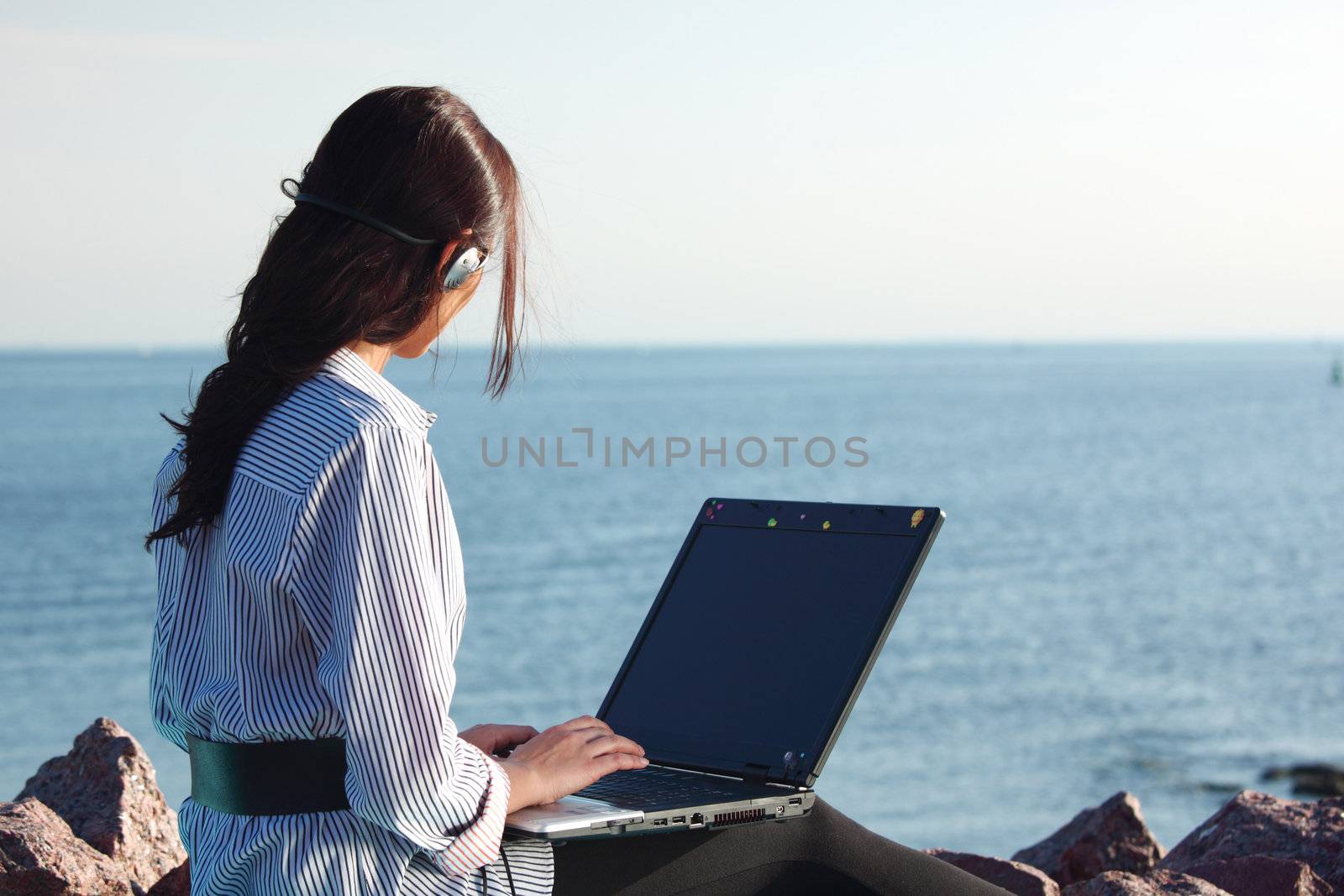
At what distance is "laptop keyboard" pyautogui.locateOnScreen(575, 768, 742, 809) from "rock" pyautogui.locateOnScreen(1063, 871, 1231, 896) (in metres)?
1.36

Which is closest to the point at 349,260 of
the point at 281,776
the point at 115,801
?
the point at 281,776

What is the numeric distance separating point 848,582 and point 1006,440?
60.9 metres

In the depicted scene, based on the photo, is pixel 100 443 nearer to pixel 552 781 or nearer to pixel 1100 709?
pixel 1100 709

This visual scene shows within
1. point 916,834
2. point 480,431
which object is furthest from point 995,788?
point 480,431

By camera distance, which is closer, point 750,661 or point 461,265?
point 461,265

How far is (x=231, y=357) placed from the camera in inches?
75.7

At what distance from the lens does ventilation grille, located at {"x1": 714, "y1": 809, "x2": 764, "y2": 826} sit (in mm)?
1949

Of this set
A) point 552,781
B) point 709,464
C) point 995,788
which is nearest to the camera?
point 552,781

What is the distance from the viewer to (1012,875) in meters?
3.61

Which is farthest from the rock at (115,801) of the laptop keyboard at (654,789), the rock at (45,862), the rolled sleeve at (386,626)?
the rolled sleeve at (386,626)

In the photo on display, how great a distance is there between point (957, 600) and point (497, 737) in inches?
935

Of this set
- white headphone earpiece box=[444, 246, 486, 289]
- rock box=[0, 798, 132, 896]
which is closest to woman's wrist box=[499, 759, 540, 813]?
white headphone earpiece box=[444, 246, 486, 289]

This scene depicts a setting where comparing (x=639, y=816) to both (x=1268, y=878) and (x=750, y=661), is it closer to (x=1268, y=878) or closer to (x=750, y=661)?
(x=750, y=661)

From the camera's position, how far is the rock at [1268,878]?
137 inches
